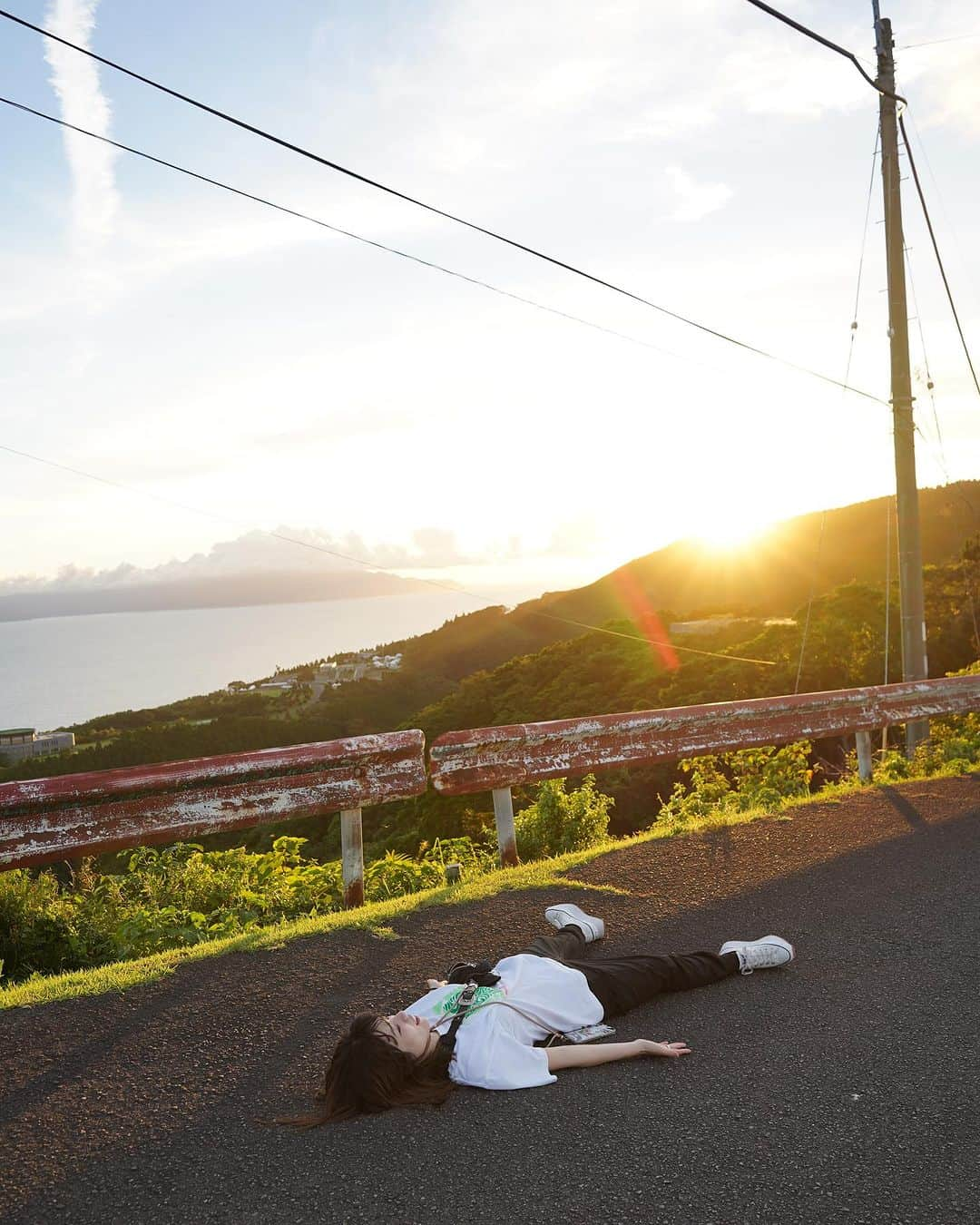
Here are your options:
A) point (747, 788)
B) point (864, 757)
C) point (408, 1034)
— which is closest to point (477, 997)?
point (408, 1034)

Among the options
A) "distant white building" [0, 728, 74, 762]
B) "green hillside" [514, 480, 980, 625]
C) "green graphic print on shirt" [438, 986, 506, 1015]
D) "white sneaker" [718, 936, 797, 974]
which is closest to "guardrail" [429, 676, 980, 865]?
"white sneaker" [718, 936, 797, 974]

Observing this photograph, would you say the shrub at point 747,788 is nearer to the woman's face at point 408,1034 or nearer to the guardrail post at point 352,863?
the guardrail post at point 352,863

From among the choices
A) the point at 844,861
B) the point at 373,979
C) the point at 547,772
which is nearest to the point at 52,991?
the point at 373,979

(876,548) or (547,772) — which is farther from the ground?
(876,548)

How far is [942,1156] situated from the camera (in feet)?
10.2

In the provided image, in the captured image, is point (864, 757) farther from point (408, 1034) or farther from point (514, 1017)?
point (408, 1034)

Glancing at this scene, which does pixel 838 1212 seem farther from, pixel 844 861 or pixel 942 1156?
pixel 844 861

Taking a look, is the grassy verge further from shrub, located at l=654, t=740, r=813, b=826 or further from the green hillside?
the green hillside

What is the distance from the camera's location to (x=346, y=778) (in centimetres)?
614

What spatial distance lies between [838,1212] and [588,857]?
4.13 metres

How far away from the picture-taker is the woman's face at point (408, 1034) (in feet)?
12.0

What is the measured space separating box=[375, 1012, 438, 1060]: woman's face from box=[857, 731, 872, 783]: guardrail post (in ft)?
22.0

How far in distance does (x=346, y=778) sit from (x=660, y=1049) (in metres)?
2.89

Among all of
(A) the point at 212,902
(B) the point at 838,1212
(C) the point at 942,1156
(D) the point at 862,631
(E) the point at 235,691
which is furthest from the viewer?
(E) the point at 235,691
